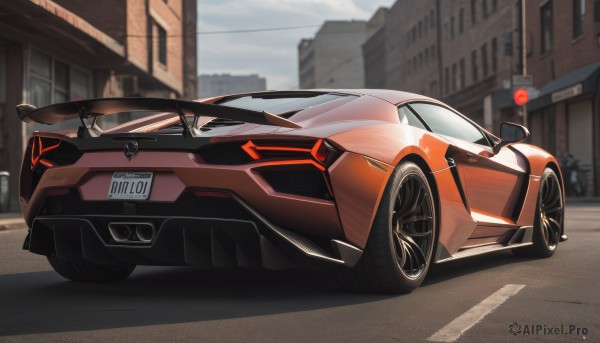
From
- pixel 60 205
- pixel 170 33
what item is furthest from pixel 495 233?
pixel 170 33

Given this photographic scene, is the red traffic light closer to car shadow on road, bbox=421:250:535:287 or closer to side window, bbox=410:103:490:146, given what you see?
car shadow on road, bbox=421:250:535:287

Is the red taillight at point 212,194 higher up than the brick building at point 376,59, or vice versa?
the brick building at point 376,59

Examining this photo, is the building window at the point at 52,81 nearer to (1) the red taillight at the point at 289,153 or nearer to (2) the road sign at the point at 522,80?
(2) the road sign at the point at 522,80

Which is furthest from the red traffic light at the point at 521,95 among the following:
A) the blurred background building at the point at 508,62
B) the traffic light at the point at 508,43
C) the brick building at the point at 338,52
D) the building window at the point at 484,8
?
the brick building at the point at 338,52

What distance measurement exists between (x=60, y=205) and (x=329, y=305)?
61.5 inches

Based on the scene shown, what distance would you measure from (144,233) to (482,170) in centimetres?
256

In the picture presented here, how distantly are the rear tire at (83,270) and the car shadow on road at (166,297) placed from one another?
0.07m

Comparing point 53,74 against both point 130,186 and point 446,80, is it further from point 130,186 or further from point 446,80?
point 446,80

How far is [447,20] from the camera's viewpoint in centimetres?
5116

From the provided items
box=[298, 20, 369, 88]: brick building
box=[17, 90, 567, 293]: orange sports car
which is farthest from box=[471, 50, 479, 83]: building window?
box=[298, 20, 369, 88]: brick building

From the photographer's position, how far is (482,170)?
6402 mm

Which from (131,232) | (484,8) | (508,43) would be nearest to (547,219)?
(131,232)

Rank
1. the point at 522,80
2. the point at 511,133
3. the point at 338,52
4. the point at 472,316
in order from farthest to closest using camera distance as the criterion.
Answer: the point at 338,52 → the point at 522,80 → the point at 511,133 → the point at 472,316

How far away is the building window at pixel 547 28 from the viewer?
32219 mm
